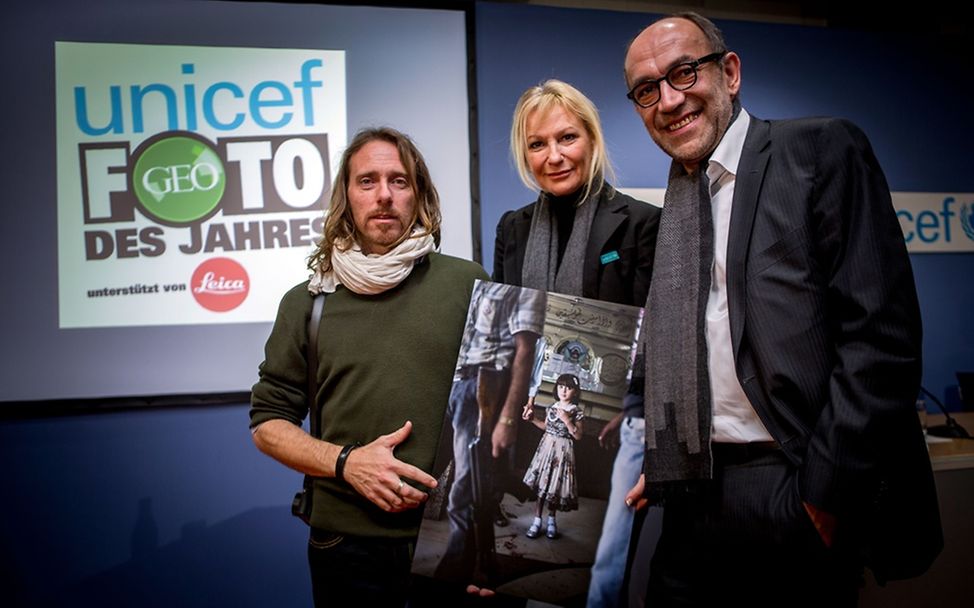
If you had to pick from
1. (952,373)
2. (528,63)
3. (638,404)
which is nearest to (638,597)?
(638,404)

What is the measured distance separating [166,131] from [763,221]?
243 cm

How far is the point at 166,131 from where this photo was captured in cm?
245

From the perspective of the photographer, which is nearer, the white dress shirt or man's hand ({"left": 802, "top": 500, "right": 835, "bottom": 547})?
man's hand ({"left": 802, "top": 500, "right": 835, "bottom": 547})

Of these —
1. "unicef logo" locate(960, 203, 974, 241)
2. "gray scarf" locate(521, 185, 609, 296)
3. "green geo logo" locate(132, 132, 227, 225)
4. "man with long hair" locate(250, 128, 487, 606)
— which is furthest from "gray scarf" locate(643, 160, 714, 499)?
"unicef logo" locate(960, 203, 974, 241)

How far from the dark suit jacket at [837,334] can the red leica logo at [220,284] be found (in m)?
2.05

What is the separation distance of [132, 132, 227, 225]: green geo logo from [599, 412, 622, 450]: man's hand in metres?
2.06

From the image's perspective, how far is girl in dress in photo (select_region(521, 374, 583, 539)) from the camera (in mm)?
1094

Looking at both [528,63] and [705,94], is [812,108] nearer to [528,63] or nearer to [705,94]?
[528,63]

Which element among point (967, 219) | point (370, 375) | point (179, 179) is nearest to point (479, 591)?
point (370, 375)

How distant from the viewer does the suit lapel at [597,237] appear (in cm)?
143

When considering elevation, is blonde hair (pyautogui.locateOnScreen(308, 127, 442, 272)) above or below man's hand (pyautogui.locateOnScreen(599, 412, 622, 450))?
above

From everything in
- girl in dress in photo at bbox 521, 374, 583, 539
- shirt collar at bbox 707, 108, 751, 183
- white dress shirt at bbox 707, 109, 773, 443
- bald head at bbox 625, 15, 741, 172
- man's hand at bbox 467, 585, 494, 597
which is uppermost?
bald head at bbox 625, 15, 741, 172

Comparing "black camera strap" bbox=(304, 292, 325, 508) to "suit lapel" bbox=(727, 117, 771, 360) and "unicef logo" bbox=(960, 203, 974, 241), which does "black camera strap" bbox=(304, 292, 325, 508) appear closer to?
"suit lapel" bbox=(727, 117, 771, 360)

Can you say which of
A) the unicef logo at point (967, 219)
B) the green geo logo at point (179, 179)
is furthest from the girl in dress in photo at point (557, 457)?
the unicef logo at point (967, 219)
